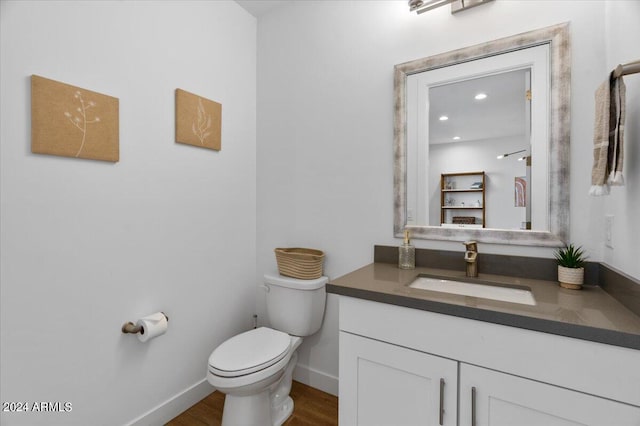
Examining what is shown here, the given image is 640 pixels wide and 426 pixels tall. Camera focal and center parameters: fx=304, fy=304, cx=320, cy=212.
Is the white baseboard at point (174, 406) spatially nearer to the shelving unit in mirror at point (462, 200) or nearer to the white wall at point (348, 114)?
the white wall at point (348, 114)

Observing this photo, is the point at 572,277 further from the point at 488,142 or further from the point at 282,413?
the point at 282,413

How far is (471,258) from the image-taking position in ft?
4.57

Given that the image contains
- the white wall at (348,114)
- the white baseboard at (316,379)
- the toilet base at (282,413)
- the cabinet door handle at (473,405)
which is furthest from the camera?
the white baseboard at (316,379)

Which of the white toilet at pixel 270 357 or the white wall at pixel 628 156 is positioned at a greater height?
the white wall at pixel 628 156

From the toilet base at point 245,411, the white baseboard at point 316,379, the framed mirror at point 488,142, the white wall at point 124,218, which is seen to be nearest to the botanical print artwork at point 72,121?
the white wall at point 124,218

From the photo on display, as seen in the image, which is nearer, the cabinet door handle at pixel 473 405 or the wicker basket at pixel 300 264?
the cabinet door handle at pixel 473 405

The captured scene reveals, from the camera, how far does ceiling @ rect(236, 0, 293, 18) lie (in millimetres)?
2076

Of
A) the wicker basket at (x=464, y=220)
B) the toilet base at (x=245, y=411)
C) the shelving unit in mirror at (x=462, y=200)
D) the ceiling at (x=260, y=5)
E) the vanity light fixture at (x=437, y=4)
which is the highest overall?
the ceiling at (x=260, y=5)

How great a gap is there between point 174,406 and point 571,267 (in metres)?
2.10

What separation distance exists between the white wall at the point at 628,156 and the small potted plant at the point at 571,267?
96 mm

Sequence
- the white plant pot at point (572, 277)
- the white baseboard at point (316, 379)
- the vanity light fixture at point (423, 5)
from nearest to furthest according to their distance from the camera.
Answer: the white plant pot at point (572, 277) < the vanity light fixture at point (423, 5) < the white baseboard at point (316, 379)

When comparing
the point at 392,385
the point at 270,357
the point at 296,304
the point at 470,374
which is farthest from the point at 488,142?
the point at 270,357

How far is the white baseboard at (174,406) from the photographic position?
1590 mm

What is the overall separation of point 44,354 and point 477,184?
204 cm
